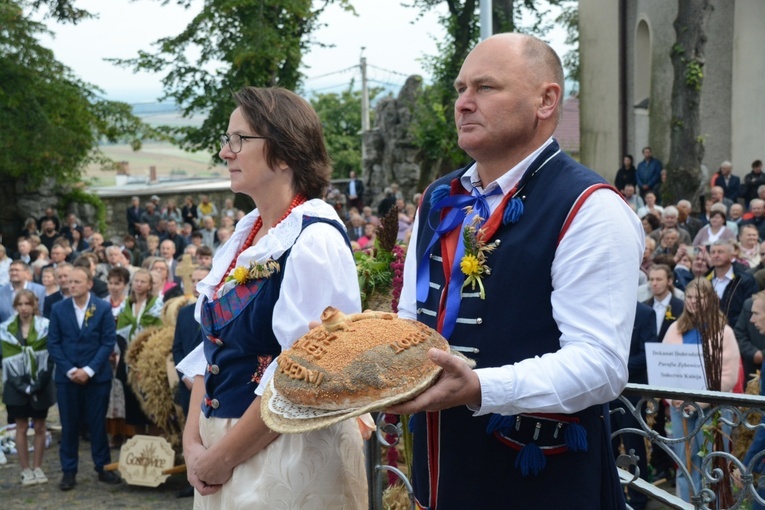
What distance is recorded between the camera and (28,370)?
8969mm

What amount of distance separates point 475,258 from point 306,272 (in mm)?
666

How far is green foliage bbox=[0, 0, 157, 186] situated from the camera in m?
19.9

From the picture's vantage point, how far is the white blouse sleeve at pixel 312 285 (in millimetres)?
2812

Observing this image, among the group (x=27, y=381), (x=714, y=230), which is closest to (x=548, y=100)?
(x=27, y=381)

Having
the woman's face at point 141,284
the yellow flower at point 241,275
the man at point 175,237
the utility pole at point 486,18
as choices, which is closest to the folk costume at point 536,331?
the yellow flower at point 241,275

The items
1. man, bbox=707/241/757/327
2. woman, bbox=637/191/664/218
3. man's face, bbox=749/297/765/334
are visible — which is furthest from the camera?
woman, bbox=637/191/664/218

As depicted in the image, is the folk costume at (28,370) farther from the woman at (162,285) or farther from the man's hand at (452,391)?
the man's hand at (452,391)

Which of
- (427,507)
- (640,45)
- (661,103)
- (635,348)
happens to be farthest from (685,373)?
(640,45)

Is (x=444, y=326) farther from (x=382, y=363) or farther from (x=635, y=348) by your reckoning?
(x=635, y=348)

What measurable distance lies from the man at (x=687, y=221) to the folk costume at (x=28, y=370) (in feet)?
29.4

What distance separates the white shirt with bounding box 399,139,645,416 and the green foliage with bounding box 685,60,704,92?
17130 mm

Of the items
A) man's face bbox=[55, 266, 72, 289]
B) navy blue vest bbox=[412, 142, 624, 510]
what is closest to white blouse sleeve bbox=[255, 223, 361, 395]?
navy blue vest bbox=[412, 142, 624, 510]

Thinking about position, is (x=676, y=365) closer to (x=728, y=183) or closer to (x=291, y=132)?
(x=291, y=132)

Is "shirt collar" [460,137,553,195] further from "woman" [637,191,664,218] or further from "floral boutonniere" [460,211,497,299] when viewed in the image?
"woman" [637,191,664,218]
